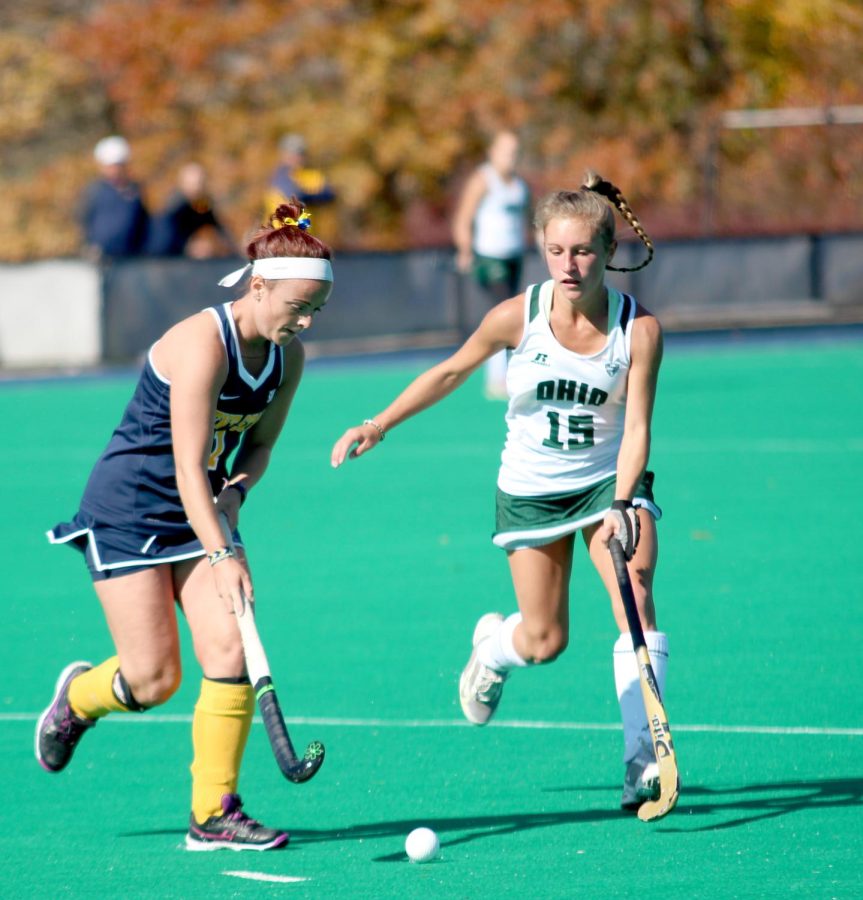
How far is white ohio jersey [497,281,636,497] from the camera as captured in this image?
5516 mm

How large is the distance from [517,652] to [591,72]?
27.8 metres

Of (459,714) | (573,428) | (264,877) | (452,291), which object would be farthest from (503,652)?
(452,291)

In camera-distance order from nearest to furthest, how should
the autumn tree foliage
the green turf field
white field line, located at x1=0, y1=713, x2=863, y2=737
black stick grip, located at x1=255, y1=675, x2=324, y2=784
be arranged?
black stick grip, located at x1=255, y1=675, x2=324, y2=784 → the green turf field → white field line, located at x1=0, y1=713, x2=863, y2=737 → the autumn tree foliage

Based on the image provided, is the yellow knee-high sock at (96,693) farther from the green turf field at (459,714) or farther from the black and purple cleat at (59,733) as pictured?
the green turf field at (459,714)

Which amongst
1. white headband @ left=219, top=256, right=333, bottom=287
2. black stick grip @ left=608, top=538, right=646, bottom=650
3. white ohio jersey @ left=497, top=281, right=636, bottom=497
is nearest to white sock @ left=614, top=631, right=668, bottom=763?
black stick grip @ left=608, top=538, right=646, bottom=650

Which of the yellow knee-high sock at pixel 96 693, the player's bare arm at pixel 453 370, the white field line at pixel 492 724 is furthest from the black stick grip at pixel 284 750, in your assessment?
the white field line at pixel 492 724

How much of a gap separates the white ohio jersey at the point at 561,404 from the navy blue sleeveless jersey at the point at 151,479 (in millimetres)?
834

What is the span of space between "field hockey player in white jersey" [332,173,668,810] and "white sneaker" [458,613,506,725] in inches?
5.0

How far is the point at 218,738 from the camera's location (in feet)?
16.6

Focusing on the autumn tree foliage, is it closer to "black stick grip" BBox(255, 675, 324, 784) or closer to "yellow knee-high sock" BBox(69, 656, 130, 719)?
"yellow knee-high sock" BBox(69, 656, 130, 719)

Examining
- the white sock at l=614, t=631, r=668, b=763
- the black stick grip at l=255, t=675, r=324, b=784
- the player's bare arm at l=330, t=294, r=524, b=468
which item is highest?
the player's bare arm at l=330, t=294, r=524, b=468

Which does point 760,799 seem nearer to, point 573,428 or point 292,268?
point 573,428

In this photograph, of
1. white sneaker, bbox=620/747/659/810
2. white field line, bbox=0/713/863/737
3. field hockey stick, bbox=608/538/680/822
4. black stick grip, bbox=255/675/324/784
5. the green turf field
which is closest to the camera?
black stick grip, bbox=255/675/324/784

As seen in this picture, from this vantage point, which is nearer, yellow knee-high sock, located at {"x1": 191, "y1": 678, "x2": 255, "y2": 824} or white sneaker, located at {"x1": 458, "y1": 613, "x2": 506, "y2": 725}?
yellow knee-high sock, located at {"x1": 191, "y1": 678, "x2": 255, "y2": 824}
